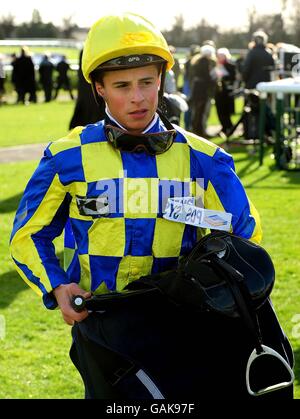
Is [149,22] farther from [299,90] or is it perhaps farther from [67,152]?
[299,90]

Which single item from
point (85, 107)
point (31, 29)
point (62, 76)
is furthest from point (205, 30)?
point (85, 107)

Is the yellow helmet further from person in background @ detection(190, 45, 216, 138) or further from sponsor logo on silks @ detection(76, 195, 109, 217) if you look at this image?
person in background @ detection(190, 45, 216, 138)

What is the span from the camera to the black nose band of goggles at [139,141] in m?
2.43

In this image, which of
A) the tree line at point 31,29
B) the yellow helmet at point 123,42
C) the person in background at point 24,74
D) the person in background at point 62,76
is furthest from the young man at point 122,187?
the tree line at point 31,29

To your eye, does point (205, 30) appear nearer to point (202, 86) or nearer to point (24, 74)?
point (24, 74)

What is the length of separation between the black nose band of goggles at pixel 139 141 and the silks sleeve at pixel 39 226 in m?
0.21

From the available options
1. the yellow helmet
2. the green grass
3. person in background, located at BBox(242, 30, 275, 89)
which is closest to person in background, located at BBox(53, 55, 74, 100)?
the green grass

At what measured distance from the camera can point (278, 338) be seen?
2.22 meters

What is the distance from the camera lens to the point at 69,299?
2.33 metres

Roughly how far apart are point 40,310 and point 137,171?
2.98 metres

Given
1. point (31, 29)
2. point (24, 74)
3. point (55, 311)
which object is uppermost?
point (55, 311)

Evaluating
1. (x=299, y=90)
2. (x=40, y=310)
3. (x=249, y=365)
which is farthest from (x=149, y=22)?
(x=299, y=90)

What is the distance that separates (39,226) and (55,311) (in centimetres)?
284
